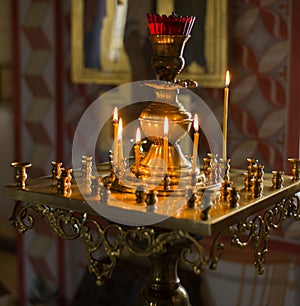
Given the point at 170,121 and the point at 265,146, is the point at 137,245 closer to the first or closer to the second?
the point at 170,121

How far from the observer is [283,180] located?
3.79 ft

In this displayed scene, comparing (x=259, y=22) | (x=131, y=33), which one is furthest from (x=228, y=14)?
(x=131, y=33)

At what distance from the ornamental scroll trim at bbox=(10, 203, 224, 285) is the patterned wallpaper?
1290 mm

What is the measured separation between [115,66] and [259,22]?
0.70 metres

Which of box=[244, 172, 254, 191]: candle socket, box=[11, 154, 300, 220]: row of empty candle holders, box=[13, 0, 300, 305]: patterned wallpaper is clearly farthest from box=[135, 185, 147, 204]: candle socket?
box=[13, 0, 300, 305]: patterned wallpaper

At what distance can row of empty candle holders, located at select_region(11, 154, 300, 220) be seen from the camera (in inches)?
37.2

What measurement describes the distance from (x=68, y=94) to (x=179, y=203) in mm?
1978

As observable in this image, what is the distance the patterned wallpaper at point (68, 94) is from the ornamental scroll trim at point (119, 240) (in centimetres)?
129

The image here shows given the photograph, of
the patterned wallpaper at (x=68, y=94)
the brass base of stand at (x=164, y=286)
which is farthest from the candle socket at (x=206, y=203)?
the patterned wallpaper at (x=68, y=94)

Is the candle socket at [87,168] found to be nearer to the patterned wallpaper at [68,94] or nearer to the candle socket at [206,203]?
the candle socket at [206,203]

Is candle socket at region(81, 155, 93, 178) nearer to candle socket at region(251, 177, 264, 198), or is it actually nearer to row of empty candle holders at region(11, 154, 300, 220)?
row of empty candle holders at region(11, 154, 300, 220)

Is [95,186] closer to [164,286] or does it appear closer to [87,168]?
[87,168]

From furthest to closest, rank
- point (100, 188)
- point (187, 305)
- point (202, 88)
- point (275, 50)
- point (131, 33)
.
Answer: point (131, 33) → point (202, 88) → point (275, 50) → point (187, 305) → point (100, 188)

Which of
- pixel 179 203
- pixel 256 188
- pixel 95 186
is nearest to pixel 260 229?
pixel 256 188
